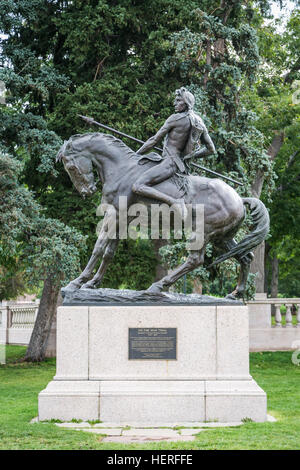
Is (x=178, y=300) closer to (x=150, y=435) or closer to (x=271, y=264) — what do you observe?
(x=150, y=435)

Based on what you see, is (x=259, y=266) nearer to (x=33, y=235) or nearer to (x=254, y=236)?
(x=33, y=235)

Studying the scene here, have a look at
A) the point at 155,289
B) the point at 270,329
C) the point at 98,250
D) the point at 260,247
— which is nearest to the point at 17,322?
the point at 260,247

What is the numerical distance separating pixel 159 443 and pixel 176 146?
4.61 m

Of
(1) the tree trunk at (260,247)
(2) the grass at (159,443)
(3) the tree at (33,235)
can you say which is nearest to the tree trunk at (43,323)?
(3) the tree at (33,235)

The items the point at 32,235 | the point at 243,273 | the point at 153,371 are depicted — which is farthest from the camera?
the point at 32,235

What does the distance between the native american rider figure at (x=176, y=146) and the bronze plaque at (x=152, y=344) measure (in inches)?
73.1

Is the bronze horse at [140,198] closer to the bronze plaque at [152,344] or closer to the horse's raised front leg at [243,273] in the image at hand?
the horse's raised front leg at [243,273]

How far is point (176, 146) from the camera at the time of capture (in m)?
9.91

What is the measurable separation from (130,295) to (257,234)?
2.27 meters

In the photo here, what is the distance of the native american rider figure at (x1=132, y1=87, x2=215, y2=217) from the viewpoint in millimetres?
9633

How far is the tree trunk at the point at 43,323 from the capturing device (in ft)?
60.6

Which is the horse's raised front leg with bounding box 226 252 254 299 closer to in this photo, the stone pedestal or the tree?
the stone pedestal

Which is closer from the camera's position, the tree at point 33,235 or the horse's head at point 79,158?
the horse's head at point 79,158
